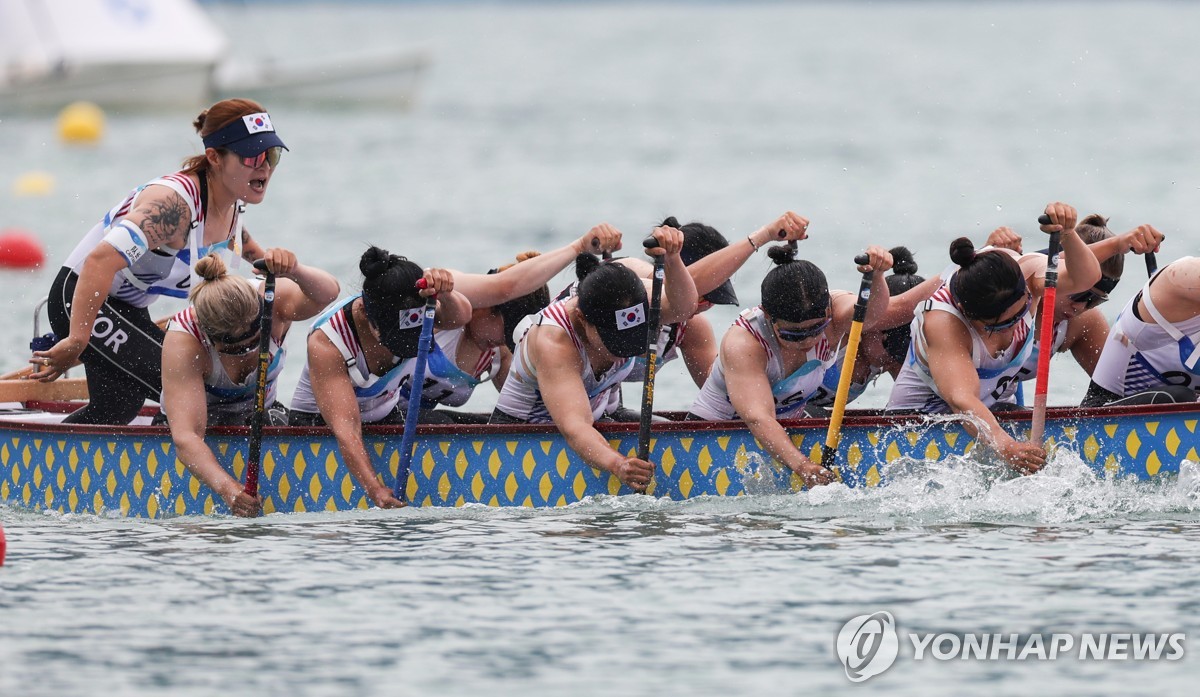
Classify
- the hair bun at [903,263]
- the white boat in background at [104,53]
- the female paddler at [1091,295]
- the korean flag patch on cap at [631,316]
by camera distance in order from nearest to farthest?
1. the korean flag patch on cap at [631,316]
2. the female paddler at [1091,295]
3. the hair bun at [903,263]
4. the white boat in background at [104,53]

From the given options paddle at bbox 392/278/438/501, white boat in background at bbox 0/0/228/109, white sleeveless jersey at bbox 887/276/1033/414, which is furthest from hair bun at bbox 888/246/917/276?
white boat in background at bbox 0/0/228/109

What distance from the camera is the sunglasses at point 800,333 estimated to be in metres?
8.56

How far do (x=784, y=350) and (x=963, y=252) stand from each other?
3.28 feet

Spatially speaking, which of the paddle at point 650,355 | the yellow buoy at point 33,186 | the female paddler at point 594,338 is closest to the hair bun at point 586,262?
the female paddler at point 594,338

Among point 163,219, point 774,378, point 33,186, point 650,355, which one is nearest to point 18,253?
point 33,186

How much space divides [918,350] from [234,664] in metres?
3.63

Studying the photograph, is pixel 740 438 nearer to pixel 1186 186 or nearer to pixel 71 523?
pixel 71 523

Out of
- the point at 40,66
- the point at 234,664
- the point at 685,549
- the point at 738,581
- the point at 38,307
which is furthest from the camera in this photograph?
the point at 40,66

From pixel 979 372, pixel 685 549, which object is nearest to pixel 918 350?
pixel 979 372

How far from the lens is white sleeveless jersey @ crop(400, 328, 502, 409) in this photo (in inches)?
357

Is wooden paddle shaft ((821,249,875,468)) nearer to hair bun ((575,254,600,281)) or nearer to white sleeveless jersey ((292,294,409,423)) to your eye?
hair bun ((575,254,600,281))

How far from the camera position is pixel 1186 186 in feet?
98.0

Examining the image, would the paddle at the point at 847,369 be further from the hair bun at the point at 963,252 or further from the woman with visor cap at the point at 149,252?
the woman with visor cap at the point at 149,252

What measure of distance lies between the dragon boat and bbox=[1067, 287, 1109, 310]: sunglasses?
77 cm
